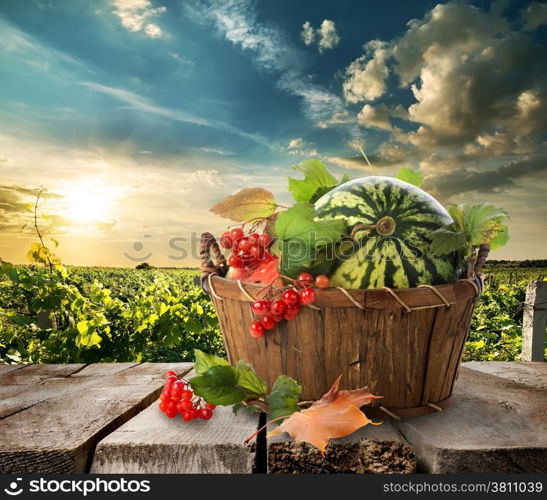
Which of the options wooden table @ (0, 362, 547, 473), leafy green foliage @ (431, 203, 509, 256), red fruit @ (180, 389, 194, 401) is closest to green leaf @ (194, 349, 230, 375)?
red fruit @ (180, 389, 194, 401)

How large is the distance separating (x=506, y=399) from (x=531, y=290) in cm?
372

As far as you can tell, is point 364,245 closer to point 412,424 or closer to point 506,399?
point 412,424

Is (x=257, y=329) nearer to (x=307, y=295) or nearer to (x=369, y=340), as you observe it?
(x=307, y=295)

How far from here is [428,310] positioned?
1953 millimetres

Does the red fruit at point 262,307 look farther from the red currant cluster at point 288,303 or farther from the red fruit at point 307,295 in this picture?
the red fruit at point 307,295

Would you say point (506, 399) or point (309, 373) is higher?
point (309, 373)

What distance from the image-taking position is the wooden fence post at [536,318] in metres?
5.57

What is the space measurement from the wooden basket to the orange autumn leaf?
0.12 m

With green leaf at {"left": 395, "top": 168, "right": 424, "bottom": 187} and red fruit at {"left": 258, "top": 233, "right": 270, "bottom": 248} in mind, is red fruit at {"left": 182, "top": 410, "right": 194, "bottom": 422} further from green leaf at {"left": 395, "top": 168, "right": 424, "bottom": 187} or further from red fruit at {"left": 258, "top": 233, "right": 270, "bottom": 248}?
green leaf at {"left": 395, "top": 168, "right": 424, "bottom": 187}

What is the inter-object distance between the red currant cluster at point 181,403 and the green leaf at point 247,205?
2.43ft

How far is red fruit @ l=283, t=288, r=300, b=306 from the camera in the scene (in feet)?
6.07

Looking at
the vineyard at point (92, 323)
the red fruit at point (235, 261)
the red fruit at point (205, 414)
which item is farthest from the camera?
the vineyard at point (92, 323)

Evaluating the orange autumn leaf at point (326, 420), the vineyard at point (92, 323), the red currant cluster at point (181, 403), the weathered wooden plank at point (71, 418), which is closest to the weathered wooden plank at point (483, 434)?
the orange autumn leaf at point (326, 420)

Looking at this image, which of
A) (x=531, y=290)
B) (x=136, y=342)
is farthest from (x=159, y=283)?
(x=531, y=290)
